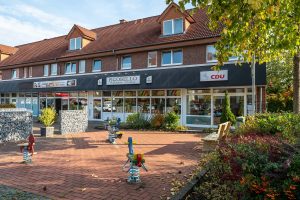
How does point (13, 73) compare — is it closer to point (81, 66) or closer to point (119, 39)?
point (81, 66)

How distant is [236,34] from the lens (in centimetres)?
670

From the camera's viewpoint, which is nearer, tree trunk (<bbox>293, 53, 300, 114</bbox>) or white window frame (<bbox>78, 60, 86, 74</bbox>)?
tree trunk (<bbox>293, 53, 300, 114</bbox>)

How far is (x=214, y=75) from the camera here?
1762cm

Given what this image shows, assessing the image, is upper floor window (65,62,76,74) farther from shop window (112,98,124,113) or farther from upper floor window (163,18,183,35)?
upper floor window (163,18,183,35)

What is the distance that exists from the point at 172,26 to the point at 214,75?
6.07m

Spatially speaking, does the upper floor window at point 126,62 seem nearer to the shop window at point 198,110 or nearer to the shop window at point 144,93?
the shop window at point 144,93

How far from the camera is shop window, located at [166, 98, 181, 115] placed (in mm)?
20141

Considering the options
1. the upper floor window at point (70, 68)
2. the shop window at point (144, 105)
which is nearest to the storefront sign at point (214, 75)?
the shop window at point (144, 105)

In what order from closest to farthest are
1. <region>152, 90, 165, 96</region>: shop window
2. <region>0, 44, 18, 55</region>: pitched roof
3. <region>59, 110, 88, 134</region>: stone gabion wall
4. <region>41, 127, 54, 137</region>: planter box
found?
<region>41, 127, 54, 137</region>: planter box < <region>59, 110, 88, 134</region>: stone gabion wall < <region>152, 90, 165, 96</region>: shop window < <region>0, 44, 18, 55</region>: pitched roof

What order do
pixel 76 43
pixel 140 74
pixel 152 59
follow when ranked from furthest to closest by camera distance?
pixel 76 43
pixel 152 59
pixel 140 74

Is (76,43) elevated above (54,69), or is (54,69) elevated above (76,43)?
(76,43)

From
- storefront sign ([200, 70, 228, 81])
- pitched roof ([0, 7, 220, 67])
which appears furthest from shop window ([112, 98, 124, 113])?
storefront sign ([200, 70, 228, 81])

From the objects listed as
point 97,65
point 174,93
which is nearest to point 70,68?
point 97,65

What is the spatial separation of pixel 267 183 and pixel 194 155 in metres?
5.96
